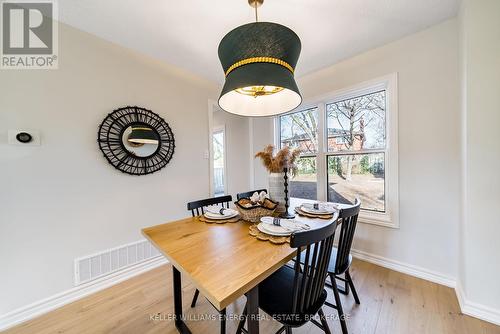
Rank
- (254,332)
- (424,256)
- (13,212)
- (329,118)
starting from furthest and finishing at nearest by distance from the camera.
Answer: (329,118)
(424,256)
(13,212)
(254,332)

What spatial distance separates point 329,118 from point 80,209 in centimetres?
302

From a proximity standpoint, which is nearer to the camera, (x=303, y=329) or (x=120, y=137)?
(x=303, y=329)

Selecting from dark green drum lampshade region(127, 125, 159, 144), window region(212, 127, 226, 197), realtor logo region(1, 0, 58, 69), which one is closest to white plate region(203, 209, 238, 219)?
dark green drum lampshade region(127, 125, 159, 144)

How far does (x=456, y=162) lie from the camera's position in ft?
5.63

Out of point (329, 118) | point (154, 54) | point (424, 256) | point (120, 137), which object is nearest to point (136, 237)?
point (120, 137)

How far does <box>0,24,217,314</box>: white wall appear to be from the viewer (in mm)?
1475

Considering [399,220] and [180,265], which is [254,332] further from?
[399,220]

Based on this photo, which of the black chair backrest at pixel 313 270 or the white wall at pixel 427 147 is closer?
the black chair backrest at pixel 313 270

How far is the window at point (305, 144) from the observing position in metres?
2.74

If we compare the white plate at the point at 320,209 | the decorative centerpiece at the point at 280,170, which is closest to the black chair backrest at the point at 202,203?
the decorative centerpiece at the point at 280,170

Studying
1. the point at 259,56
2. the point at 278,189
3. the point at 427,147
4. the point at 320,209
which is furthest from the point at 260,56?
the point at 427,147

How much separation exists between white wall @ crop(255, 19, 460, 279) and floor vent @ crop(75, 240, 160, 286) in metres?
2.71

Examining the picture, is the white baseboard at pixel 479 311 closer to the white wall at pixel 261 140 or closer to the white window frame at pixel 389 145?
the white window frame at pixel 389 145

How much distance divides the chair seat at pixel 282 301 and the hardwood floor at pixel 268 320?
498 mm
